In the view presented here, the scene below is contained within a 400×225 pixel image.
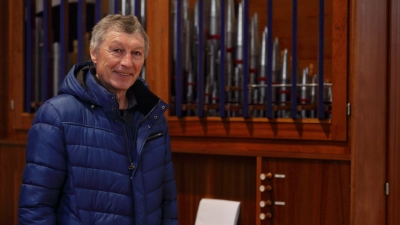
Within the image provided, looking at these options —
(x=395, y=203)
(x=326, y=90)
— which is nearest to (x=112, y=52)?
(x=395, y=203)

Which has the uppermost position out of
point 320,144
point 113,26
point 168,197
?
point 113,26

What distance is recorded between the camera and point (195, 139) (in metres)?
→ 3.04

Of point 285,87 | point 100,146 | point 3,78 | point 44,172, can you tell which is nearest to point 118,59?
point 100,146

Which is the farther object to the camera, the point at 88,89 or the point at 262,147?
the point at 262,147

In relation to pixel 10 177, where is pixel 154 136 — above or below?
above

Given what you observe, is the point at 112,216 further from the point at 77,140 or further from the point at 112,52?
the point at 112,52

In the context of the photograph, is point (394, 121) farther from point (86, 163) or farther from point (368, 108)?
point (86, 163)

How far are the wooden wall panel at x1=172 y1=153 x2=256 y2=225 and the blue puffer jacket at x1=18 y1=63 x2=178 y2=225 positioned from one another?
40.8 inches

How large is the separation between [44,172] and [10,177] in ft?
5.62

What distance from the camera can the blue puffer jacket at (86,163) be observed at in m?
1.77

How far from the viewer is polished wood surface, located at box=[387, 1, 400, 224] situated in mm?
2654

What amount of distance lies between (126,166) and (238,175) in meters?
1.17

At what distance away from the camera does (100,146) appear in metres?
1.85

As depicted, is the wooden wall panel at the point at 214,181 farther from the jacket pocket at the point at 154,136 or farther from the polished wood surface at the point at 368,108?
the jacket pocket at the point at 154,136
